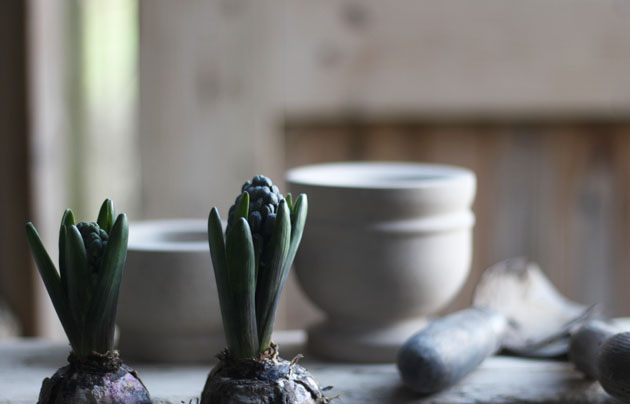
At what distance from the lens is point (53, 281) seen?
514 mm

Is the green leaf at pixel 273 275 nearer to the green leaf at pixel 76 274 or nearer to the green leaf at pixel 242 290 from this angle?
the green leaf at pixel 242 290

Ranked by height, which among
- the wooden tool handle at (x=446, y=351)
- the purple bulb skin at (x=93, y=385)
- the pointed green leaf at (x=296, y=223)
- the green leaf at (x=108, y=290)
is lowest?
the wooden tool handle at (x=446, y=351)

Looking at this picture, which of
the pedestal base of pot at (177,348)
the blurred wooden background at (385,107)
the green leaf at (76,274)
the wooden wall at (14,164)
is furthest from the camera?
the wooden wall at (14,164)

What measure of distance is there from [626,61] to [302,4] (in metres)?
0.61

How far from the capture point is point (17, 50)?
152cm

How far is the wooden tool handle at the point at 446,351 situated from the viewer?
61 cm

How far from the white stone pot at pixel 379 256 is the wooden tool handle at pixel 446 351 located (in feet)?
0.16

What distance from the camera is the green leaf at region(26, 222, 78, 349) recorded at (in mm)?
508

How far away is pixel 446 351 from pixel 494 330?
110 millimetres

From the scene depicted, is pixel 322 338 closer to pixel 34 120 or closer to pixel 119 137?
pixel 34 120

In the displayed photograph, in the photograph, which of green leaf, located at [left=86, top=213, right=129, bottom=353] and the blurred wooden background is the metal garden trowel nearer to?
green leaf, located at [left=86, top=213, right=129, bottom=353]

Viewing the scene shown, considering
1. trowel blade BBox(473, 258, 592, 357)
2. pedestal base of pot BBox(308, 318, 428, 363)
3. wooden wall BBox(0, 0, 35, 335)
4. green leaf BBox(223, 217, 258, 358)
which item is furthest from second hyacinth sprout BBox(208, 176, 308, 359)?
wooden wall BBox(0, 0, 35, 335)

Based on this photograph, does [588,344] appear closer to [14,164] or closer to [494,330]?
[494,330]

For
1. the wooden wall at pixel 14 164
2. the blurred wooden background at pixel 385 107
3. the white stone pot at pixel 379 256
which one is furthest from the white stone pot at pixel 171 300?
the wooden wall at pixel 14 164
